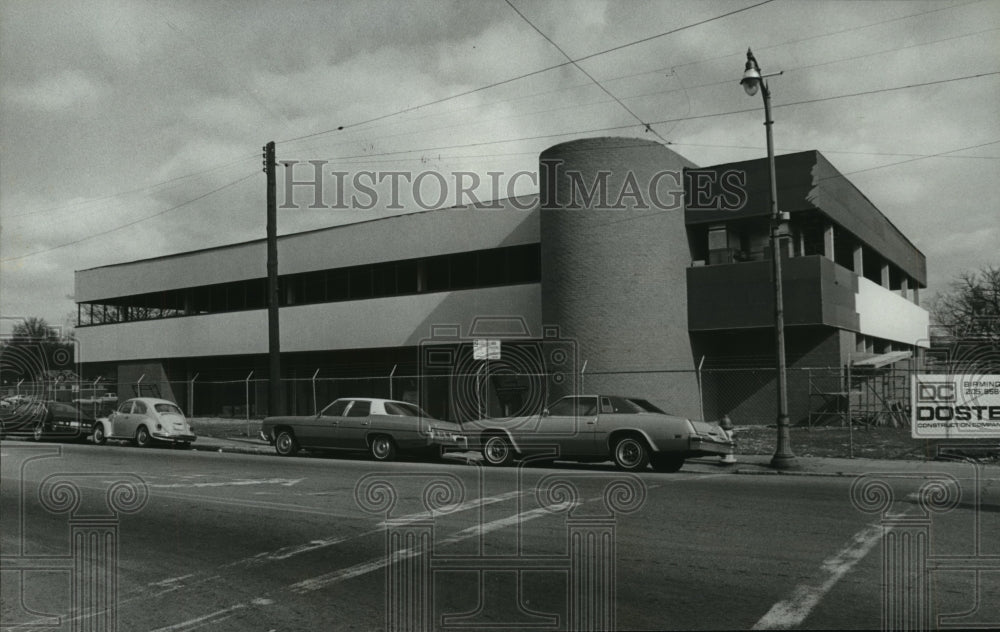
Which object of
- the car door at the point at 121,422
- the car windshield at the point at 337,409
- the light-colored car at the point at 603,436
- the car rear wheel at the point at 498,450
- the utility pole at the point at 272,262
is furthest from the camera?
the car door at the point at 121,422

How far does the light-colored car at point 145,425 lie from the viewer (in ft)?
77.9

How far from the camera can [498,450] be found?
1717 centimetres

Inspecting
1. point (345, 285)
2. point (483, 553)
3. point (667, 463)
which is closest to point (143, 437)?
point (345, 285)

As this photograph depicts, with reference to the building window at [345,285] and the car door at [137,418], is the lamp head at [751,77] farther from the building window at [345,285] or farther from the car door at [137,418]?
the car door at [137,418]

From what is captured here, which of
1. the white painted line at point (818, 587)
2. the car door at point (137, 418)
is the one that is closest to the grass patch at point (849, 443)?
the white painted line at point (818, 587)

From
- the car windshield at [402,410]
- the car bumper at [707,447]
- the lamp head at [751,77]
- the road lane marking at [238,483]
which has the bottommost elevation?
the road lane marking at [238,483]

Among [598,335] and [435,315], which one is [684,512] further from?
[435,315]

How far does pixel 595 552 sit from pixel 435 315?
Result: 990 inches

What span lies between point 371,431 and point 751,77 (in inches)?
426

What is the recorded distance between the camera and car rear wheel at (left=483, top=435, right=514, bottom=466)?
672 inches

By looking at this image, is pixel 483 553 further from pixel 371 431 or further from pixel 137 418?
pixel 137 418

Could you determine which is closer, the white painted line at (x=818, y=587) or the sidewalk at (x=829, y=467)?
the white painted line at (x=818, y=587)

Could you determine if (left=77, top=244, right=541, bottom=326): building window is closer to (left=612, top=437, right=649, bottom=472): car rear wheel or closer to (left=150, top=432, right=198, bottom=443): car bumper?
(left=150, top=432, right=198, bottom=443): car bumper

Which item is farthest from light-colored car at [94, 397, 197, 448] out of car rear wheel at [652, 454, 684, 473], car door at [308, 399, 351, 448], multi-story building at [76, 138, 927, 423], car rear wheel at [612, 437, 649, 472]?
car rear wheel at [652, 454, 684, 473]
